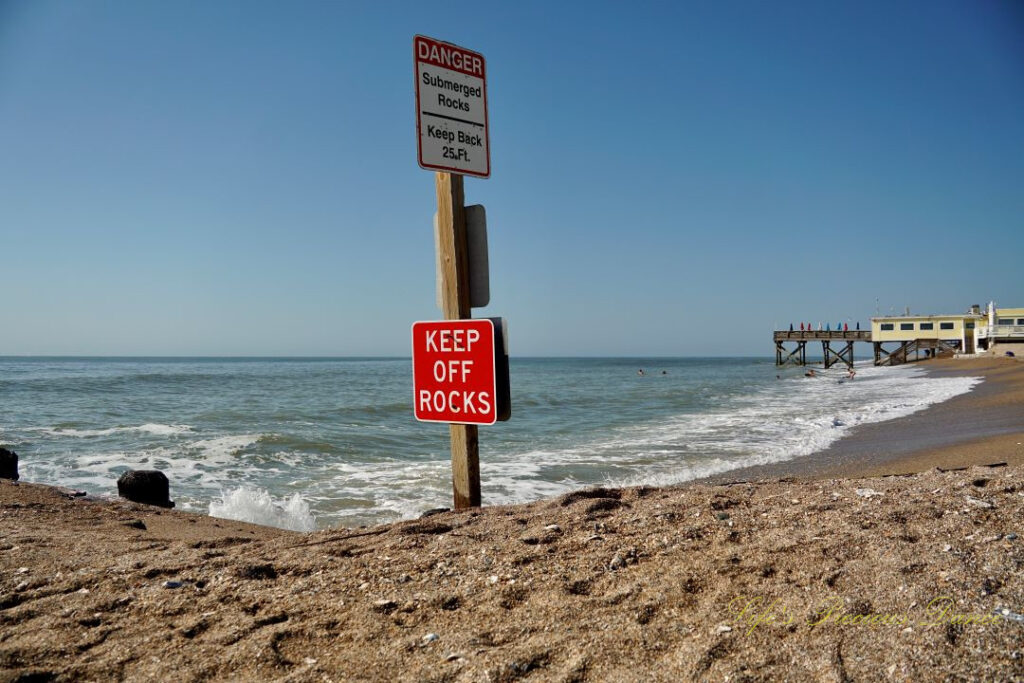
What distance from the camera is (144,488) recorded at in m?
7.77

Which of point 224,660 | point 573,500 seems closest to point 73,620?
point 224,660

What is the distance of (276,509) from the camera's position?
8102 millimetres

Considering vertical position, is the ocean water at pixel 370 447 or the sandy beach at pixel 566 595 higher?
the sandy beach at pixel 566 595

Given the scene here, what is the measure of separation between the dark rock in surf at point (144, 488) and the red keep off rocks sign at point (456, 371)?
5264 mm

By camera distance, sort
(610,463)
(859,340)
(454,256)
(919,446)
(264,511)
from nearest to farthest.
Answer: (454,256)
(264,511)
(919,446)
(610,463)
(859,340)

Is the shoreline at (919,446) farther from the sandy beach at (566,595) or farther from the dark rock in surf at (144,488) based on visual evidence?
the dark rock in surf at (144,488)

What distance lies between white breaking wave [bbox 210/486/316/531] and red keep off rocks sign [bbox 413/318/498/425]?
419 centimetres

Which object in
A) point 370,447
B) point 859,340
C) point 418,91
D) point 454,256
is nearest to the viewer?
point 418,91

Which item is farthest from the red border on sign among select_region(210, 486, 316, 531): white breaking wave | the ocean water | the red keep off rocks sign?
select_region(210, 486, 316, 531): white breaking wave

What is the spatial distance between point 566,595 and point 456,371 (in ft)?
4.84

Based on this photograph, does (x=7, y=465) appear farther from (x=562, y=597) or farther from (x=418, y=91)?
(x=562, y=597)

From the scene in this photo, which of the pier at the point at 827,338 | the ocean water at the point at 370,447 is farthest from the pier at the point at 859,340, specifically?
the ocean water at the point at 370,447

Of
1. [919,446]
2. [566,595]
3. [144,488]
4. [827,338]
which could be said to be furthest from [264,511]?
[827,338]

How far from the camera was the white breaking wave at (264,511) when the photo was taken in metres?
7.72
